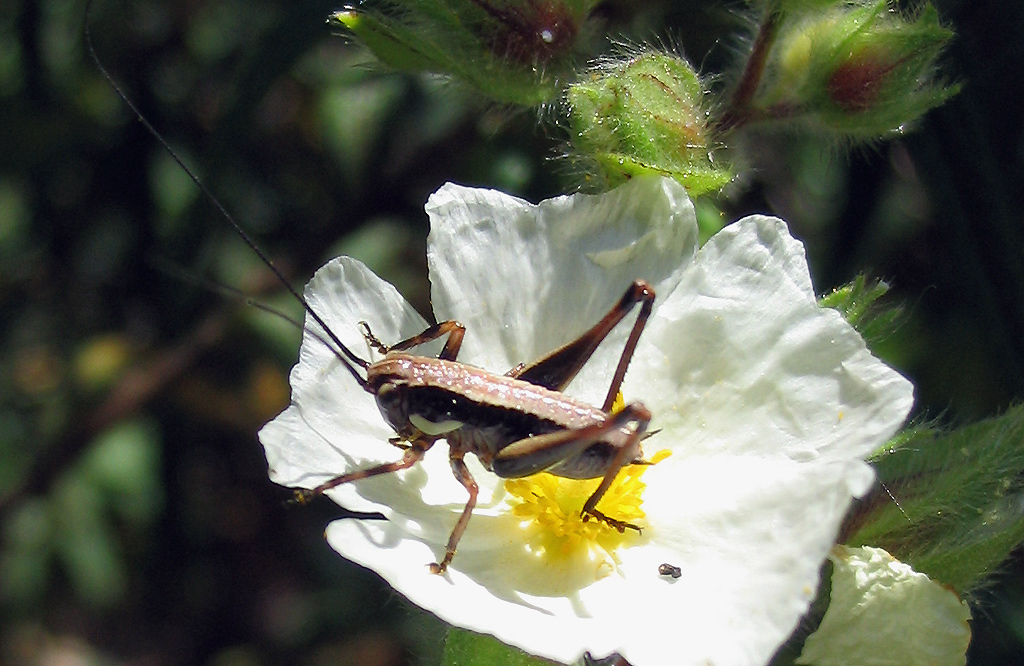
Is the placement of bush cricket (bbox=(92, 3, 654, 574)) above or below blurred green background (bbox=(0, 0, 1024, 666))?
above

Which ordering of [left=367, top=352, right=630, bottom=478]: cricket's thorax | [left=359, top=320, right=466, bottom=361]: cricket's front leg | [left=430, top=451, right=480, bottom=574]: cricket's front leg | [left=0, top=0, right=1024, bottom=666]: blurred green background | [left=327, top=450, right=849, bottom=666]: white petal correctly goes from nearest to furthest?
[left=327, top=450, right=849, bottom=666]: white petal < [left=430, top=451, right=480, bottom=574]: cricket's front leg < [left=367, top=352, right=630, bottom=478]: cricket's thorax < [left=359, top=320, right=466, bottom=361]: cricket's front leg < [left=0, top=0, right=1024, bottom=666]: blurred green background

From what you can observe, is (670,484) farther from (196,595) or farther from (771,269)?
(196,595)

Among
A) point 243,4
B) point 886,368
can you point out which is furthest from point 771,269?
point 243,4

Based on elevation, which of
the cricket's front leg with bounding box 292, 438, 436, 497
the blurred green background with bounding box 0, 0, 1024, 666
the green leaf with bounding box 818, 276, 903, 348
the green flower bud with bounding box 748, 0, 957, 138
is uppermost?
the green flower bud with bounding box 748, 0, 957, 138

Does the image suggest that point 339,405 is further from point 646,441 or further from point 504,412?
point 646,441

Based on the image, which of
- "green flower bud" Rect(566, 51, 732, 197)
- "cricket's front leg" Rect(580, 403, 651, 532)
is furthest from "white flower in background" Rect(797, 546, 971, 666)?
"green flower bud" Rect(566, 51, 732, 197)

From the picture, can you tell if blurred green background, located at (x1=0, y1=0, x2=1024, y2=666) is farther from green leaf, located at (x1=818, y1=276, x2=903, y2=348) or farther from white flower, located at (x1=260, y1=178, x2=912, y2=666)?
green leaf, located at (x1=818, y1=276, x2=903, y2=348)

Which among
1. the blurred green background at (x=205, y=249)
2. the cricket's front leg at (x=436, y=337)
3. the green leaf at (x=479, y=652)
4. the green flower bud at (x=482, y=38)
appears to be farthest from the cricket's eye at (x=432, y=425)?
the blurred green background at (x=205, y=249)

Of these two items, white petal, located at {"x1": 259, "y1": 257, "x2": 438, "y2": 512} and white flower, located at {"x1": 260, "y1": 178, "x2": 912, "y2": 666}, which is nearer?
white flower, located at {"x1": 260, "y1": 178, "x2": 912, "y2": 666}
